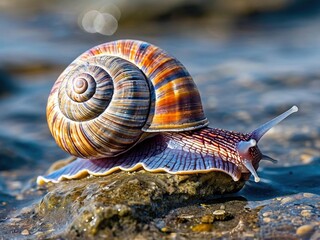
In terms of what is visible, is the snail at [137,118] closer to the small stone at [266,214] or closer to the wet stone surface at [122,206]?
the wet stone surface at [122,206]

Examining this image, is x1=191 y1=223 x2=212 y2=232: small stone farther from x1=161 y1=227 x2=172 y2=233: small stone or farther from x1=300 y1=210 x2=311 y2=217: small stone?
x1=300 y1=210 x2=311 y2=217: small stone

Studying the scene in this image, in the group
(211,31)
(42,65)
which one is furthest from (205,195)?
(211,31)

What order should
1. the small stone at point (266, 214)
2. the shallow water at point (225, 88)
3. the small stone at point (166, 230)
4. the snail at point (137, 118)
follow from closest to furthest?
the small stone at point (166, 230) < the small stone at point (266, 214) < the snail at point (137, 118) < the shallow water at point (225, 88)

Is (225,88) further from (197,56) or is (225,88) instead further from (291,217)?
(291,217)

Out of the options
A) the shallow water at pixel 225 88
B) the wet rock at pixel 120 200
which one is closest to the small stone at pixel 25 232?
the wet rock at pixel 120 200

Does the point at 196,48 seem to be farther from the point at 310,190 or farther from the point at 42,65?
the point at 310,190

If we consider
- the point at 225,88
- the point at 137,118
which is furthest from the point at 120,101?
the point at 225,88
